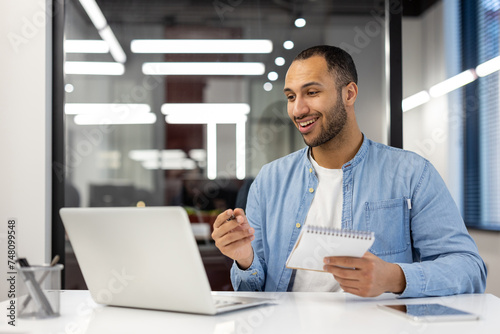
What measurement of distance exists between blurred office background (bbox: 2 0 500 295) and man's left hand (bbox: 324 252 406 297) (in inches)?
60.3

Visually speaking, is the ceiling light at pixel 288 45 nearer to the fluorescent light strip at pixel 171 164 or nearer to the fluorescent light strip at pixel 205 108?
the fluorescent light strip at pixel 205 108

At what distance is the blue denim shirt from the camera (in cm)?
164

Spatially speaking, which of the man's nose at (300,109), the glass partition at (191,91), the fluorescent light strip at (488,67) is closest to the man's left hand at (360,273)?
the man's nose at (300,109)

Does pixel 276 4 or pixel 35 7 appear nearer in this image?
pixel 35 7

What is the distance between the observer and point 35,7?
2.66m

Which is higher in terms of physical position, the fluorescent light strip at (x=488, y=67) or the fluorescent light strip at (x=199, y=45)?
the fluorescent light strip at (x=488, y=67)

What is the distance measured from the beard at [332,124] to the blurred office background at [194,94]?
0.85 metres

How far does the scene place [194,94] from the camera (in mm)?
2887

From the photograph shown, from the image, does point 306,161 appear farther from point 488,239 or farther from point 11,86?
point 488,239

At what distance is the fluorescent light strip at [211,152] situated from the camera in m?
2.86

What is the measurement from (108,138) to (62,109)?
0.88 ft

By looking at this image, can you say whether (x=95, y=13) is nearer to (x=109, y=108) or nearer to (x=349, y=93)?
(x=109, y=108)

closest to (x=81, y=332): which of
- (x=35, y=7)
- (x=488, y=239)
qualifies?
(x=35, y=7)
